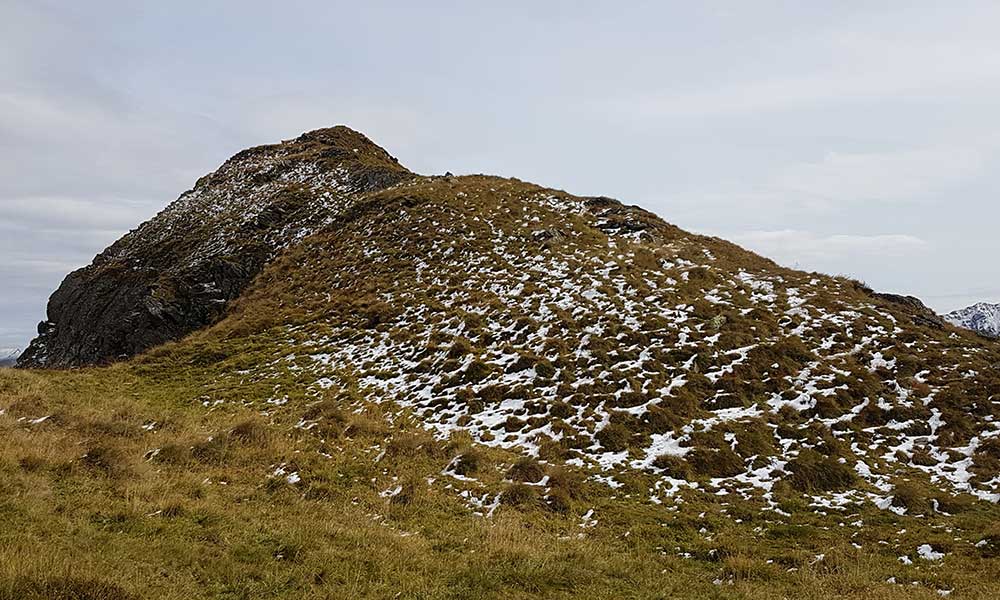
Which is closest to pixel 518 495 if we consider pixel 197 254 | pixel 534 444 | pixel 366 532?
pixel 534 444

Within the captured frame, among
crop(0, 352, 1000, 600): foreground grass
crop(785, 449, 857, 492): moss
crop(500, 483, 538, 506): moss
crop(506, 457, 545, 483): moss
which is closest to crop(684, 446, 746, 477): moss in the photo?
crop(785, 449, 857, 492): moss

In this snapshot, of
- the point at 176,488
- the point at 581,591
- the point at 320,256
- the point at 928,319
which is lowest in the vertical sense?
the point at 581,591

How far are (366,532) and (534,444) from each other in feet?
22.7

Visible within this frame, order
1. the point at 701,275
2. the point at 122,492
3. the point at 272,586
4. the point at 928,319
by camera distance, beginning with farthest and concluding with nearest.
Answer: the point at 701,275, the point at 928,319, the point at 122,492, the point at 272,586

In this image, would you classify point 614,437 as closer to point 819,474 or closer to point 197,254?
point 819,474

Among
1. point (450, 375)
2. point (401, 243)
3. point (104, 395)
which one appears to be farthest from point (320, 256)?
point (450, 375)

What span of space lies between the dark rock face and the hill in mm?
5502

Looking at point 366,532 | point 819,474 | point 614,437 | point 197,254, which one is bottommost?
point 366,532

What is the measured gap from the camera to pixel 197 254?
39.8 metres

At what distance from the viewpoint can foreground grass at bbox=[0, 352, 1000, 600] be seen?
25.0 ft

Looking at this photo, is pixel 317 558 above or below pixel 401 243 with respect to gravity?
below

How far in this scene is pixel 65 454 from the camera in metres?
10.9

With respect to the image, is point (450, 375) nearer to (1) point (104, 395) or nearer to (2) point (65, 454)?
(2) point (65, 454)

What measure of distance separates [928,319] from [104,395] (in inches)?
1328
